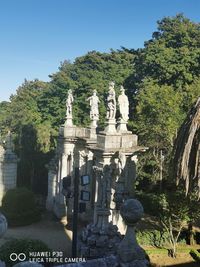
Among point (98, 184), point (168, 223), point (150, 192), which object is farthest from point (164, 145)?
point (98, 184)

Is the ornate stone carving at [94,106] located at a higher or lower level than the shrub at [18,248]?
higher

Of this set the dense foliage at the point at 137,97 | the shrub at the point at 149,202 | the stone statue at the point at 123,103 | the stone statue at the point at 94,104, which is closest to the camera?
the stone statue at the point at 123,103

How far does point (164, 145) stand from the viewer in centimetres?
2966

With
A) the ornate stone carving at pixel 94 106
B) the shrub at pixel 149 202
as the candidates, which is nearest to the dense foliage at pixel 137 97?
the shrub at pixel 149 202

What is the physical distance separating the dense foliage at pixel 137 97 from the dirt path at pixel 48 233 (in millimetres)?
8123

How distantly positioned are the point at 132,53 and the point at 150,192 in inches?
990

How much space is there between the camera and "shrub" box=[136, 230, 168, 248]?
21.9m

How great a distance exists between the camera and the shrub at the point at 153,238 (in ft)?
71.9

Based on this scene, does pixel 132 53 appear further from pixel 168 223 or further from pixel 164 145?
pixel 168 223

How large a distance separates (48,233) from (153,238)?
650 centimetres

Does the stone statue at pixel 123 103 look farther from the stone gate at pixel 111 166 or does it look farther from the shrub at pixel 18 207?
the shrub at pixel 18 207

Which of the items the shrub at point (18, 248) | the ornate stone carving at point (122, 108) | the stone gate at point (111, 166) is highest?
the ornate stone carving at point (122, 108)

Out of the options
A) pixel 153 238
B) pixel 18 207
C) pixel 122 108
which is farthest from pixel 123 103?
pixel 18 207

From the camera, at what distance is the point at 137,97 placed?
36312mm
